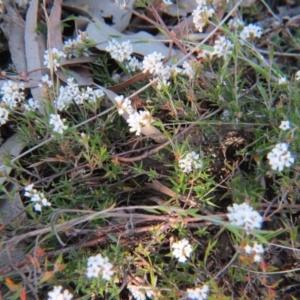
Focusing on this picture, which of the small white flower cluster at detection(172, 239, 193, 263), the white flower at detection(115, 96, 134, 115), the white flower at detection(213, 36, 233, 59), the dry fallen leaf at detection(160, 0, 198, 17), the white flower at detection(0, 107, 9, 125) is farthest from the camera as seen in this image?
the dry fallen leaf at detection(160, 0, 198, 17)

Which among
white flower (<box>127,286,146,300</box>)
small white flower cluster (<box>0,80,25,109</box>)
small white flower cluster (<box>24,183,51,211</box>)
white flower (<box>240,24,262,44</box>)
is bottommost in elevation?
white flower (<box>127,286,146,300</box>)

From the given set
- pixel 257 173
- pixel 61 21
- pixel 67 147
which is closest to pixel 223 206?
A: pixel 257 173

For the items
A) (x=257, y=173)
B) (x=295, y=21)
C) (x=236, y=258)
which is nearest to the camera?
(x=236, y=258)

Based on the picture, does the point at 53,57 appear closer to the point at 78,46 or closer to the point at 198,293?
the point at 78,46

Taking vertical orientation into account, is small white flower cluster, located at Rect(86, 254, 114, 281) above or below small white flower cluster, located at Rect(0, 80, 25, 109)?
below

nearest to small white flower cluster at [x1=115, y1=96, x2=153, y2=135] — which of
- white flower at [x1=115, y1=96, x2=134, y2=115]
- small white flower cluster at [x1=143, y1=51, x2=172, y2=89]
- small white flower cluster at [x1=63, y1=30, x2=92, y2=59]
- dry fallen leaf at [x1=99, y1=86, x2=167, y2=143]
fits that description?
white flower at [x1=115, y1=96, x2=134, y2=115]

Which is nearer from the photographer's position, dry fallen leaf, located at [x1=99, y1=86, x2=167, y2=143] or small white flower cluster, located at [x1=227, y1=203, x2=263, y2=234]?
small white flower cluster, located at [x1=227, y1=203, x2=263, y2=234]

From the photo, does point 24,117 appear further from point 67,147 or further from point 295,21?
point 295,21

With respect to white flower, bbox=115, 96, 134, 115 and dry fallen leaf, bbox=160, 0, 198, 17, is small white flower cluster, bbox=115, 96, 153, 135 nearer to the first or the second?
white flower, bbox=115, 96, 134, 115
